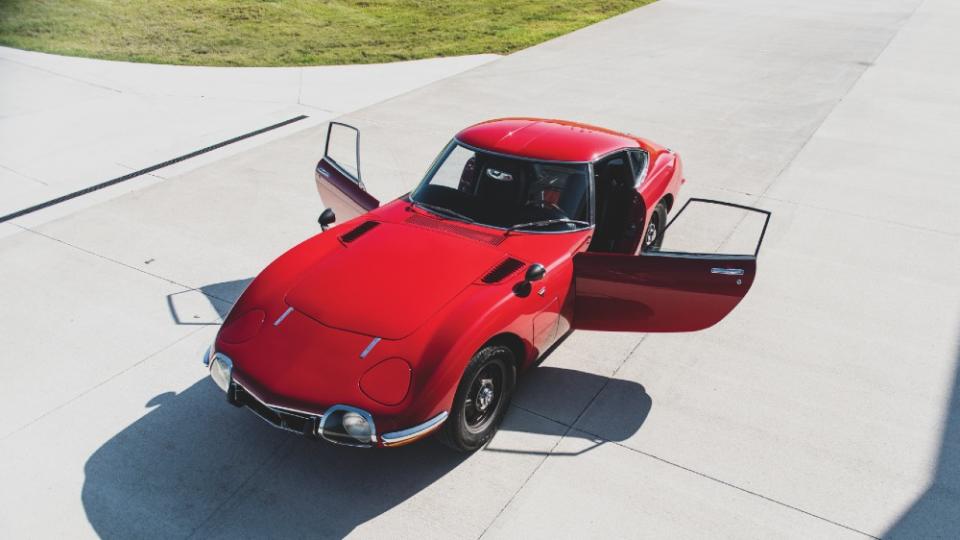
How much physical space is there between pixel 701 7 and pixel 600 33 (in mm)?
4311

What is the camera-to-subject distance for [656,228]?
23.3 ft

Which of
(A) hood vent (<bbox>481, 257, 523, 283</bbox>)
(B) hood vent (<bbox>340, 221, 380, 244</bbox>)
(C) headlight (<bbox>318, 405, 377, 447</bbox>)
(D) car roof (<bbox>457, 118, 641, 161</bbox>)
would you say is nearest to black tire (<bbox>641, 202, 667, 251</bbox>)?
A: (D) car roof (<bbox>457, 118, 641, 161</bbox>)

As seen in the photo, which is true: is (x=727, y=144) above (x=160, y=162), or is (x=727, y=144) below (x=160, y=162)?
above

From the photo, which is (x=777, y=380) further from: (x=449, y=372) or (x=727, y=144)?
(x=727, y=144)

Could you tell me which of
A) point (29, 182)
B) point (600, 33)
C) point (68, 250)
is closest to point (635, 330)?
point (68, 250)

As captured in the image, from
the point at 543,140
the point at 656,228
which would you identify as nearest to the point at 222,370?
the point at 543,140

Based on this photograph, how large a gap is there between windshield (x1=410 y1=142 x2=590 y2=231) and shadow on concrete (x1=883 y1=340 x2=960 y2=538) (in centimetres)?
274

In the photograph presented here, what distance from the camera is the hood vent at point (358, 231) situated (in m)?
5.39

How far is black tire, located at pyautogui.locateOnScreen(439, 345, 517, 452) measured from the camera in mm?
4488

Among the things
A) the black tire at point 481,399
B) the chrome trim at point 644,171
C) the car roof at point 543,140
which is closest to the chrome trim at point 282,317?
the black tire at point 481,399

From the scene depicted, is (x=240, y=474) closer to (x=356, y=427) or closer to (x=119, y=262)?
(x=356, y=427)

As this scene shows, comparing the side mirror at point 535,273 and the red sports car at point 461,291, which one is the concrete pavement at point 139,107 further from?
the side mirror at point 535,273

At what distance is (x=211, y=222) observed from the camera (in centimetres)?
782

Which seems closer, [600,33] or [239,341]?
[239,341]
